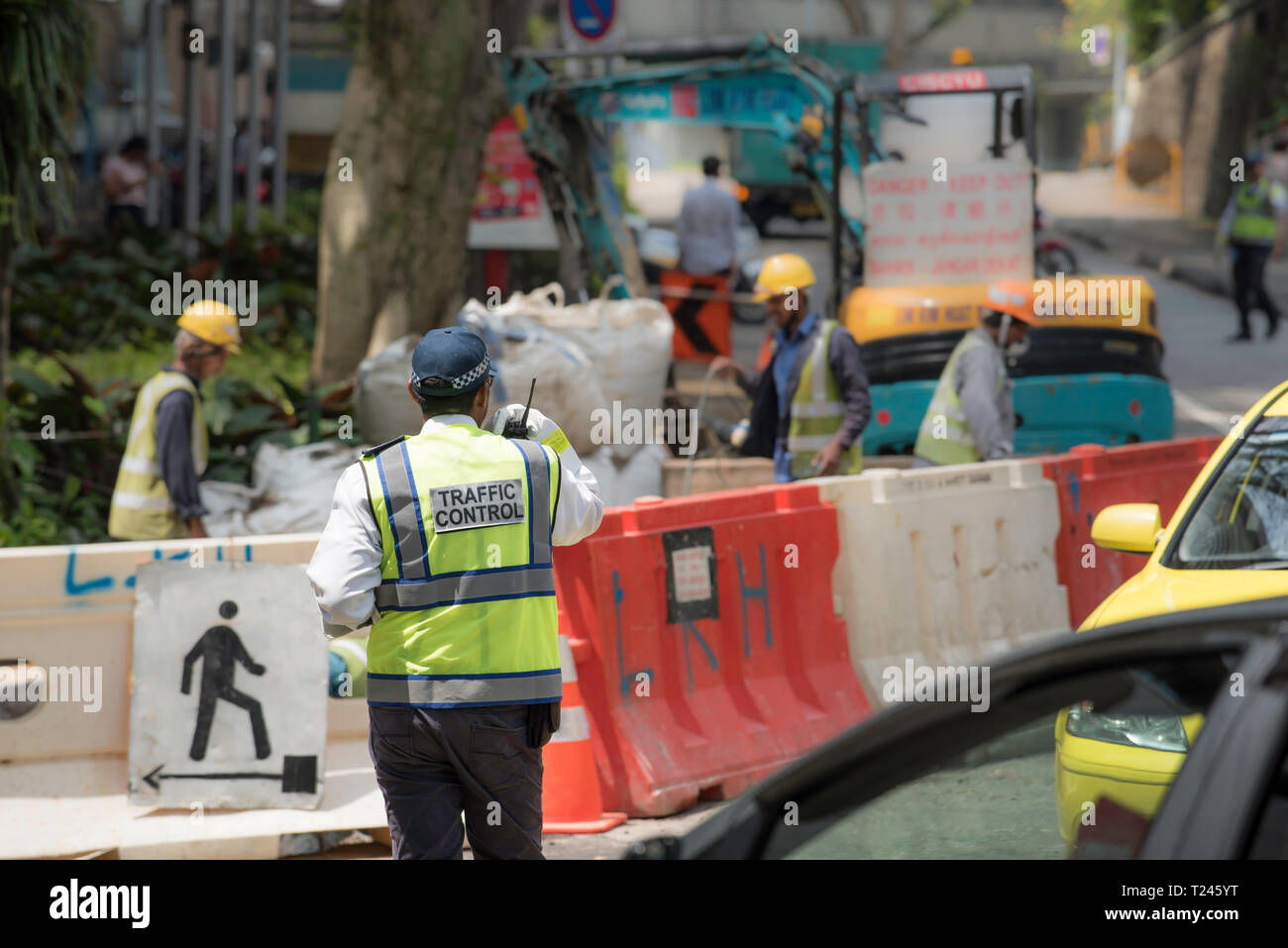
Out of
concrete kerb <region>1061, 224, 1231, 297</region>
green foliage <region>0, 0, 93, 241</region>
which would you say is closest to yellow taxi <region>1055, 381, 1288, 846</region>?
green foliage <region>0, 0, 93, 241</region>

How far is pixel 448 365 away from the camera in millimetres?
4113

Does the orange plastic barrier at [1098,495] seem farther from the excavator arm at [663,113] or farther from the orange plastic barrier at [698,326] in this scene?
the orange plastic barrier at [698,326]

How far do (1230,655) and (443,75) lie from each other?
10.3 meters

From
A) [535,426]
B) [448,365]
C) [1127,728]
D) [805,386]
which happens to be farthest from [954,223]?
[1127,728]

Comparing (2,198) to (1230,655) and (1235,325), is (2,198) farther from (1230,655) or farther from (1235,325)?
(1235,325)

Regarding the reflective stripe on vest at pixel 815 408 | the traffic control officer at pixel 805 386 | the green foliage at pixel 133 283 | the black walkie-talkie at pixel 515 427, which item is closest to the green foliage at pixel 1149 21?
the green foliage at pixel 133 283

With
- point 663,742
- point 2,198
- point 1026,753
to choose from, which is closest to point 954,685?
point 1026,753

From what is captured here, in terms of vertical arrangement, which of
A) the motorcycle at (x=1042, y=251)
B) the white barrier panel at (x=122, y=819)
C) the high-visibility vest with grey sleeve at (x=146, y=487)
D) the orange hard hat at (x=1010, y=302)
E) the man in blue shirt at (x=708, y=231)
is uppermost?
the man in blue shirt at (x=708, y=231)

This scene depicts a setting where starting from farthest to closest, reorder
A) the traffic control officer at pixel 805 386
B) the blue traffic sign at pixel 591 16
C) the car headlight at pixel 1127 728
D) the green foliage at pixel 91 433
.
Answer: the blue traffic sign at pixel 591 16
the green foliage at pixel 91 433
the traffic control officer at pixel 805 386
the car headlight at pixel 1127 728

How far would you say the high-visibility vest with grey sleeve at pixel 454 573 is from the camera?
13.1ft

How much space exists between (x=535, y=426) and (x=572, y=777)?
2006 millimetres

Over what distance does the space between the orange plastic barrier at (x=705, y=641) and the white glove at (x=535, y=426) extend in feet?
Answer: 5.56

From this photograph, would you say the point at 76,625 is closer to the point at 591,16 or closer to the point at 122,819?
the point at 122,819

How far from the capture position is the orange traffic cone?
19.5 ft
